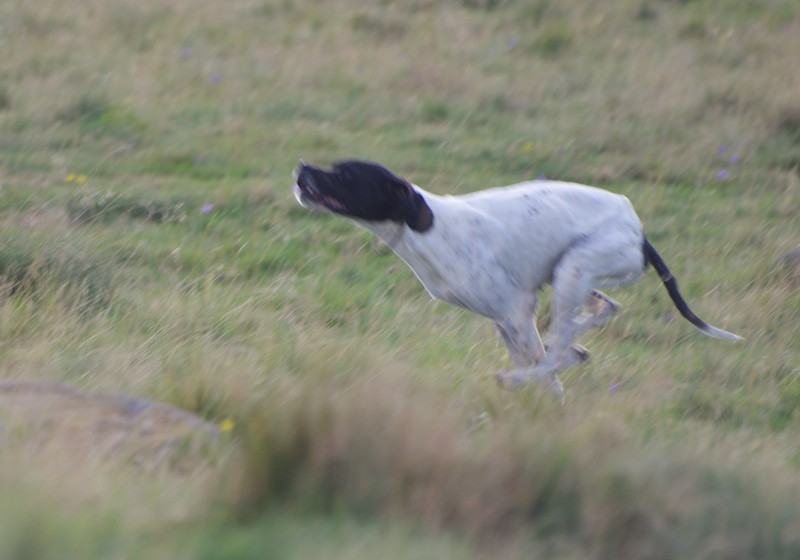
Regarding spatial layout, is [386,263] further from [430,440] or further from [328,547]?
[328,547]

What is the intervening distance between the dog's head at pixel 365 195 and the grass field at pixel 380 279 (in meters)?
0.58

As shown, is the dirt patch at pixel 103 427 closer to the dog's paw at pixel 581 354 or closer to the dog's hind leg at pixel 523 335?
the dog's hind leg at pixel 523 335

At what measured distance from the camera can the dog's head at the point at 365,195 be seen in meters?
5.09

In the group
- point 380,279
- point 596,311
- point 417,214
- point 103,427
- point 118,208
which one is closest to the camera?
point 103,427

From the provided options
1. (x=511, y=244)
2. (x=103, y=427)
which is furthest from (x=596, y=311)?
(x=103, y=427)

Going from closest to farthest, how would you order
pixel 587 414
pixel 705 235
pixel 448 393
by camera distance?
pixel 587 414 < pixel 448 393 < pixel 705 235

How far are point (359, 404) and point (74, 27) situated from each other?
31.2ft

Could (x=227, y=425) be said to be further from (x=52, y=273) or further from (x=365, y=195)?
(x=52, y=273)

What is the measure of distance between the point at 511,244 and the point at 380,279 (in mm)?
1974

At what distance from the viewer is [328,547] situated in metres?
2.96

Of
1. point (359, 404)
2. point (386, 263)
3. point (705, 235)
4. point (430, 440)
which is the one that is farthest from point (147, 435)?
point (705, 235)

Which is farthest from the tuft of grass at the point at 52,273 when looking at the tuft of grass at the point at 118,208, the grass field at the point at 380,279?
the tuft of grass at the point at 118,208

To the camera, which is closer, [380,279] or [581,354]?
[581,354]

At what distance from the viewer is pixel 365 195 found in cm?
511
